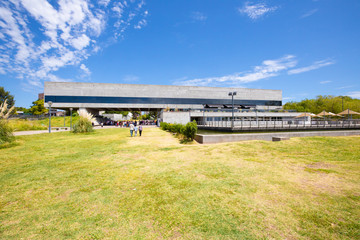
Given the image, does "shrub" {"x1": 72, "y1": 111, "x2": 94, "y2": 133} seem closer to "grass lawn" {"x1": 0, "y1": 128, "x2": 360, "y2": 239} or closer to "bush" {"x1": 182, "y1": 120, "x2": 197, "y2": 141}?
"bush" {"x1": 182, "y1": 120, "x2": 197, "y2": 141}

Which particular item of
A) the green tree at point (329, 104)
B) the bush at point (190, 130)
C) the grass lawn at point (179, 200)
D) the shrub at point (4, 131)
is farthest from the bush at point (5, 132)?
the green tree at point (329, 104)

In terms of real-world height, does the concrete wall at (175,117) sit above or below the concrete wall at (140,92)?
below

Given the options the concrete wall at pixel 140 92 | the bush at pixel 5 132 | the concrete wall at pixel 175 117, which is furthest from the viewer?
the concrete wall at pixel 140 92

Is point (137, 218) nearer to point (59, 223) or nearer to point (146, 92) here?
point (59, 223)

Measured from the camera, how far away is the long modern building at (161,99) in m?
40.8

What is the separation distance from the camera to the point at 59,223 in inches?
103

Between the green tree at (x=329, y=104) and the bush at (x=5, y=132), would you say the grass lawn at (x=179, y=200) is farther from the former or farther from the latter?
the green tree at (x=329, y=104)

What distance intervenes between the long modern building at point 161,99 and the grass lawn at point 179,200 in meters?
33.3

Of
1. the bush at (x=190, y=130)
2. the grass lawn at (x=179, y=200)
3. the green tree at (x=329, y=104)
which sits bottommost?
the grass lawn at (x=179, y=200)

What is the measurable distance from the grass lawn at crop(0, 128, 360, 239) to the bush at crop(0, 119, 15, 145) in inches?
220

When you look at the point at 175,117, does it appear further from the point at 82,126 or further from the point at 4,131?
the point at 4,131

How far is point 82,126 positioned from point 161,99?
103 ft

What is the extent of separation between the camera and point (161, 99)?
158 ft

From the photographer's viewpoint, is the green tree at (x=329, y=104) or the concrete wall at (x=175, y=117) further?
the green tree at (x=329, y=104)
